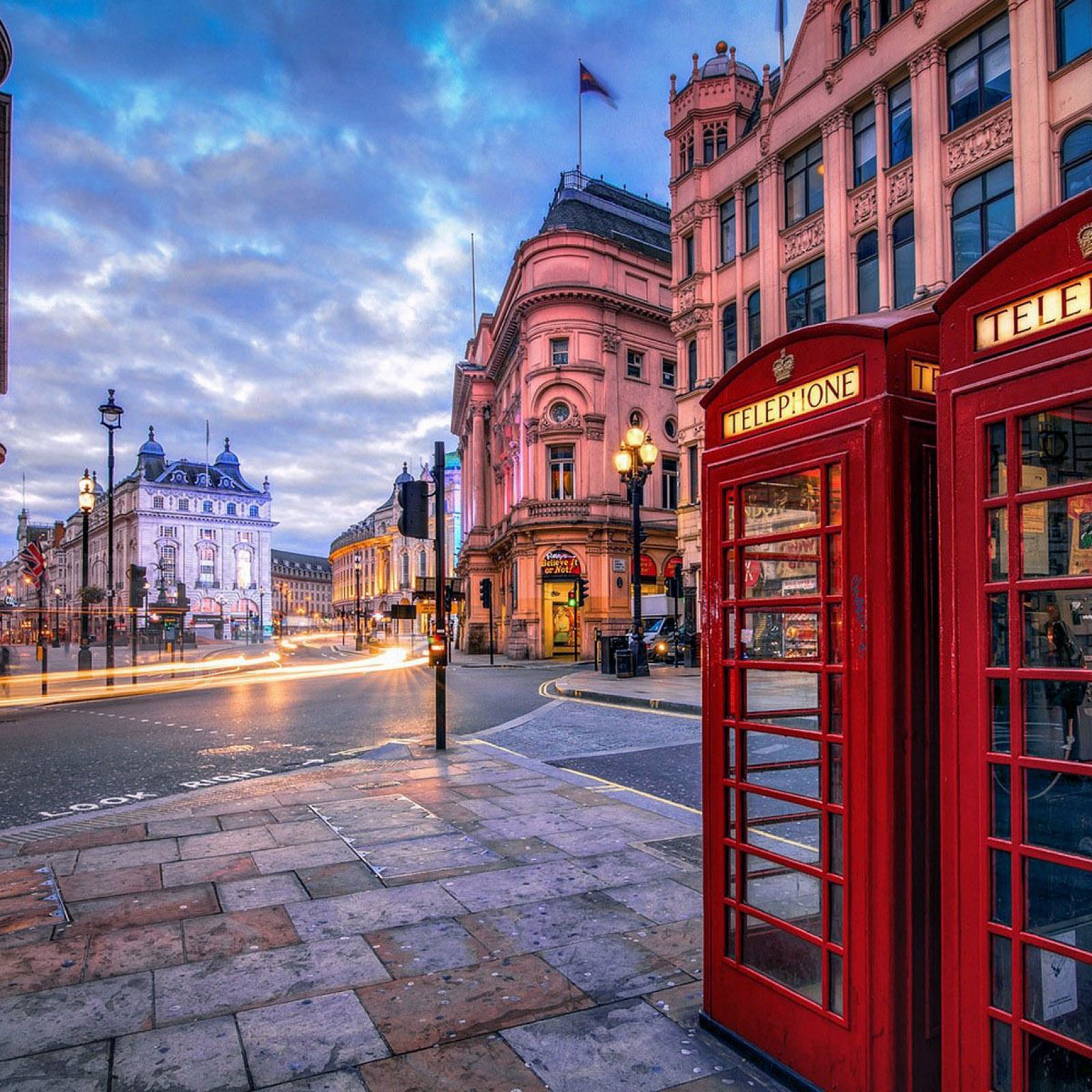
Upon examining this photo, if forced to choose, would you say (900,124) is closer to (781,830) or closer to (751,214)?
(751,214)

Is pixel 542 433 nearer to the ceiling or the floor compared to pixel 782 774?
nearer to the ceiling

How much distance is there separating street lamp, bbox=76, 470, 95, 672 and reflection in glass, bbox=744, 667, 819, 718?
83.7 ft

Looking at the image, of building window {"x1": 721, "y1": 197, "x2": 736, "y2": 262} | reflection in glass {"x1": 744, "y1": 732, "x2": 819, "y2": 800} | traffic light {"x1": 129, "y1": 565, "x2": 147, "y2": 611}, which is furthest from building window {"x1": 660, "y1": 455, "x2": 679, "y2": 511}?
reflection in glass {"x1": 744, "y1": 732, "x2": 819, "y2": 800}

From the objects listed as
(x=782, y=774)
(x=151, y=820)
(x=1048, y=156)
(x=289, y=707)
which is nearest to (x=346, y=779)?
(x=151, y=820)

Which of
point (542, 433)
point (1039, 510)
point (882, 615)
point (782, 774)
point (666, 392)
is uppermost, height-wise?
point (666, 392)

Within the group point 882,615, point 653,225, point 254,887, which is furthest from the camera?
point 653,225

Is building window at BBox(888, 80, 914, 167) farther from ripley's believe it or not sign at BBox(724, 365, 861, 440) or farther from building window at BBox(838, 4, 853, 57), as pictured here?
ripley's believe it or not sign at BBox(724, 365, 861, 440)

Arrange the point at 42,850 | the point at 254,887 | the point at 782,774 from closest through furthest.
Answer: the point at 782,774, the point at 254,887, the point at 42,850

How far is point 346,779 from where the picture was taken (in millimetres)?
8469

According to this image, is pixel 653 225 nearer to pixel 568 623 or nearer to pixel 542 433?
pixel 542 433

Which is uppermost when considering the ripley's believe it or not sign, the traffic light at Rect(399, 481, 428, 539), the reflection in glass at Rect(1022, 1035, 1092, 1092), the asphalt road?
the traffic light at Rect(399, 481, 428, 539)

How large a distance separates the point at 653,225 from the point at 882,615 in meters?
54.6

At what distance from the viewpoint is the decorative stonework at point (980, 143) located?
753 inches

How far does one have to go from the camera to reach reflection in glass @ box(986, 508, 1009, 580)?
219 centimetres
